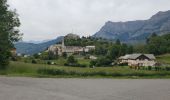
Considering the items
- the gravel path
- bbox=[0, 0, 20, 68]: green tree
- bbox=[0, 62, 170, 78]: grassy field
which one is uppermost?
bbox=[0, 0, 20, 68]: green tree

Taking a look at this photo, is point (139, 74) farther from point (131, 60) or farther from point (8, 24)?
point (131, 60)

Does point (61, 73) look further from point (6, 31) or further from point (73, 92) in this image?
point (73, 92)

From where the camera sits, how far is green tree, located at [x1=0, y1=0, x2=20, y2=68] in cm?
5884

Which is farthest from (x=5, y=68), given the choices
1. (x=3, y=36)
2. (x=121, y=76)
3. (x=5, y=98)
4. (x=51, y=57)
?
(x=51, y=57)

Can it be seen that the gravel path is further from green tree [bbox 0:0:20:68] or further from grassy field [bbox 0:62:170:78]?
green tree [bbox 0:0:20:68]

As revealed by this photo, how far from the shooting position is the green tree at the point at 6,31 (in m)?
58.8

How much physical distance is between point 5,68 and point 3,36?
5391 millimetres

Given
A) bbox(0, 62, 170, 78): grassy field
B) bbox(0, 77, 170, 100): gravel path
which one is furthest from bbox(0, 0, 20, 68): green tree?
bbox(0, 77, 170, 100): gravel path

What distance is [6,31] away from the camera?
60.6 m

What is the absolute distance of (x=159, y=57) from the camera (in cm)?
16150

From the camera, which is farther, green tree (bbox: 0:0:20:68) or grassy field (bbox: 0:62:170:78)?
green tree (bbox: 0:0:20:68)

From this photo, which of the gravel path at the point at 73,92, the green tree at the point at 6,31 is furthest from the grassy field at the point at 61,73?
the gravel path at the point at 73,92

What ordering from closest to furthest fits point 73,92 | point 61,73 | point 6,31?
point 73,92 → point 61,73 → point 6,31

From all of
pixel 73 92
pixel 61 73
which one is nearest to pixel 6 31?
pixel 61 73
